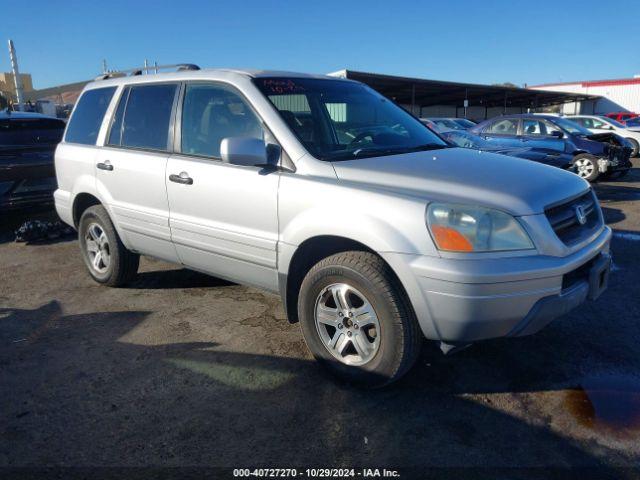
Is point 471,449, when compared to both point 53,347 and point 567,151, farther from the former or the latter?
point 567,151

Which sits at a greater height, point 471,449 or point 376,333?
point 376,333

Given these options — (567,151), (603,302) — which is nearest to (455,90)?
(567,151)

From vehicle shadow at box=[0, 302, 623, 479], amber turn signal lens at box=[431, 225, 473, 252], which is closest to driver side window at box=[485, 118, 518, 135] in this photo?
vehicle shadow at box=[0, 302, 623, 479]

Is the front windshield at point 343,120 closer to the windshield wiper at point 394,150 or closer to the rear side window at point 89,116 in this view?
the windshield wiper at point 394,150

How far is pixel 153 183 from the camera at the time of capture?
3.87m

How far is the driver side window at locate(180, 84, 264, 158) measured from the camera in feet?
11.2

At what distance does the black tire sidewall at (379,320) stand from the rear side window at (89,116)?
2.79 meters

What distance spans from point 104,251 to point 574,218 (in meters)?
3.95

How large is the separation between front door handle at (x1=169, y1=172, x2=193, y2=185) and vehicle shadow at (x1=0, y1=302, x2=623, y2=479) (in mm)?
1165

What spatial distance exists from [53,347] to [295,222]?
80.4 inches

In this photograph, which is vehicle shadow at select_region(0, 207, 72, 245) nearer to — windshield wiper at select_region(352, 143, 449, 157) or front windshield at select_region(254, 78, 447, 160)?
front windshield at select_region(254, 78, 447, 160)

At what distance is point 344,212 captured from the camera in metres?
2.75

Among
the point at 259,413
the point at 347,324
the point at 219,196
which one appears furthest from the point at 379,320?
the point at 219,196

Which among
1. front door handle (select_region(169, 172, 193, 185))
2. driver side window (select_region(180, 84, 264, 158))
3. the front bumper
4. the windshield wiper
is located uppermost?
driver side window (select_region(180, 84, 264, 158))
